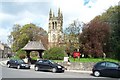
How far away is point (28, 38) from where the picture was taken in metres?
95.7

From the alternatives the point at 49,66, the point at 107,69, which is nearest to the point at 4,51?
the point at 49,66

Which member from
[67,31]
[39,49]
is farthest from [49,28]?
[39,49]

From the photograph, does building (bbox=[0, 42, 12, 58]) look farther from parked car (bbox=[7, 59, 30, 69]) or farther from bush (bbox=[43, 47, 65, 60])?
parked car (bbox=[7, 59, 30, 69])

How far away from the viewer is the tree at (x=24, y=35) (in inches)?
3762

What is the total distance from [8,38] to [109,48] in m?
54.6

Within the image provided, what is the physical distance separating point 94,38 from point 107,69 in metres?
28.2

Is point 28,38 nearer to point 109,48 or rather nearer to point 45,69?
point 109,48

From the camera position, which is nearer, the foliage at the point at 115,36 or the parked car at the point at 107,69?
the parked car at the point at 107,69

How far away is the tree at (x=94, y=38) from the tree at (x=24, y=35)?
40.8 metres

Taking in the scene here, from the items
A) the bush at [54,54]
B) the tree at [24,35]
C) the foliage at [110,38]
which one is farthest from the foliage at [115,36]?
the tree at [24,35]

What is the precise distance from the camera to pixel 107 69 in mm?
27656

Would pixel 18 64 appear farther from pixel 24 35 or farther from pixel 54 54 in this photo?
pixel 24 35

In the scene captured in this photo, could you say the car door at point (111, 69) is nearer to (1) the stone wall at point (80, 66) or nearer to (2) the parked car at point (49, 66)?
(2) the parked car at point (49, 66)

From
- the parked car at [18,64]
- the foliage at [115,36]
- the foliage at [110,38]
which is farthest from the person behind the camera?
the foliage at [110,38]
